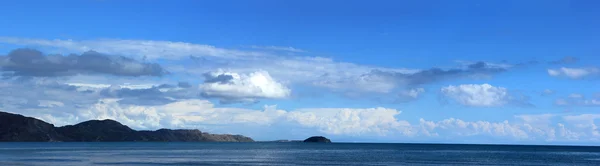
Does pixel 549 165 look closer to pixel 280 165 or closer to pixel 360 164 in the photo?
pixel 360 164

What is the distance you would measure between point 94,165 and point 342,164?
49426mm

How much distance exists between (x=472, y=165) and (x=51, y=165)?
8594 cm

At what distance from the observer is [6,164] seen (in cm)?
11469

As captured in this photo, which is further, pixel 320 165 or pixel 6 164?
pixel 320 165

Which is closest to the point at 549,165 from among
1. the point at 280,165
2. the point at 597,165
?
the point at 597,165

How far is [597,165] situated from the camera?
14062 centimetres

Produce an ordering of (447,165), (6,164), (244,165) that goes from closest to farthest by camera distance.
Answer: (6,164) → (244,165) → (447,165)

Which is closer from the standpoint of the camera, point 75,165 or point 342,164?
point 75,165

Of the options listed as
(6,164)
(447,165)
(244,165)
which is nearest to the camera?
(6,164)

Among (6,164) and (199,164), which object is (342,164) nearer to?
(199,164)

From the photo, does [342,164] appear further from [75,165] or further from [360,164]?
[75,165]

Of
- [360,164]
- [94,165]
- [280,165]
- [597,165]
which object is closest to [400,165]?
[360,164]

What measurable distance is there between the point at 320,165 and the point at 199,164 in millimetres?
24477

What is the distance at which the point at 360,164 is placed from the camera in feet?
424
